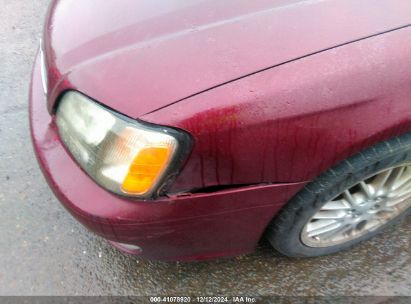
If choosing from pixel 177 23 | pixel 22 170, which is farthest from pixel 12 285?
pixel 177 23

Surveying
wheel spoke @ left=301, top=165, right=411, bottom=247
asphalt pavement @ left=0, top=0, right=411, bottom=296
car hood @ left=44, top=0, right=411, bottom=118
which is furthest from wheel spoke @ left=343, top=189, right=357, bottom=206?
car hood @ left=44, top=0, right=411, bottom=118

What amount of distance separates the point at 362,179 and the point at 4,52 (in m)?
2.82

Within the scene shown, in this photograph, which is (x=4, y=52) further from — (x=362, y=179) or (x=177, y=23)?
(x=362, y=179)

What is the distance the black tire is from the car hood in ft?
1.39

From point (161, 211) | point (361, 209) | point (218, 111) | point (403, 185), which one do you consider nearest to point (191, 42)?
point (218, 111)

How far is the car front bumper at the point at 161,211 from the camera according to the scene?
1516 millimetres

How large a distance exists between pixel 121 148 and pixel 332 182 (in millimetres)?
787

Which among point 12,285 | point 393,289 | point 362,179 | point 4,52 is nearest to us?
point 362,179

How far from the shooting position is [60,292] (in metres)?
2.16

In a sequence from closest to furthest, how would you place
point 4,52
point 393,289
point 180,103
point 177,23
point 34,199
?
1. point 180,103
2. point 177,23
3. point 393,289
4. point 34,199
5. point 4,52

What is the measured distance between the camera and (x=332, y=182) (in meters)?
1.62

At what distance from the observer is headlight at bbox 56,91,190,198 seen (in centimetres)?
139

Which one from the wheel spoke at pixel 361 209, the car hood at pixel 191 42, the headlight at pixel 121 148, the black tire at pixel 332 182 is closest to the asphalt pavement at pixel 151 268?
the wheel spoke at pixel 361 209

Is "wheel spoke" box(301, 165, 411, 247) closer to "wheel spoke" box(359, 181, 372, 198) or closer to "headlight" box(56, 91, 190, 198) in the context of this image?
"wheel spoke" box(359, 181, 372, 198)
